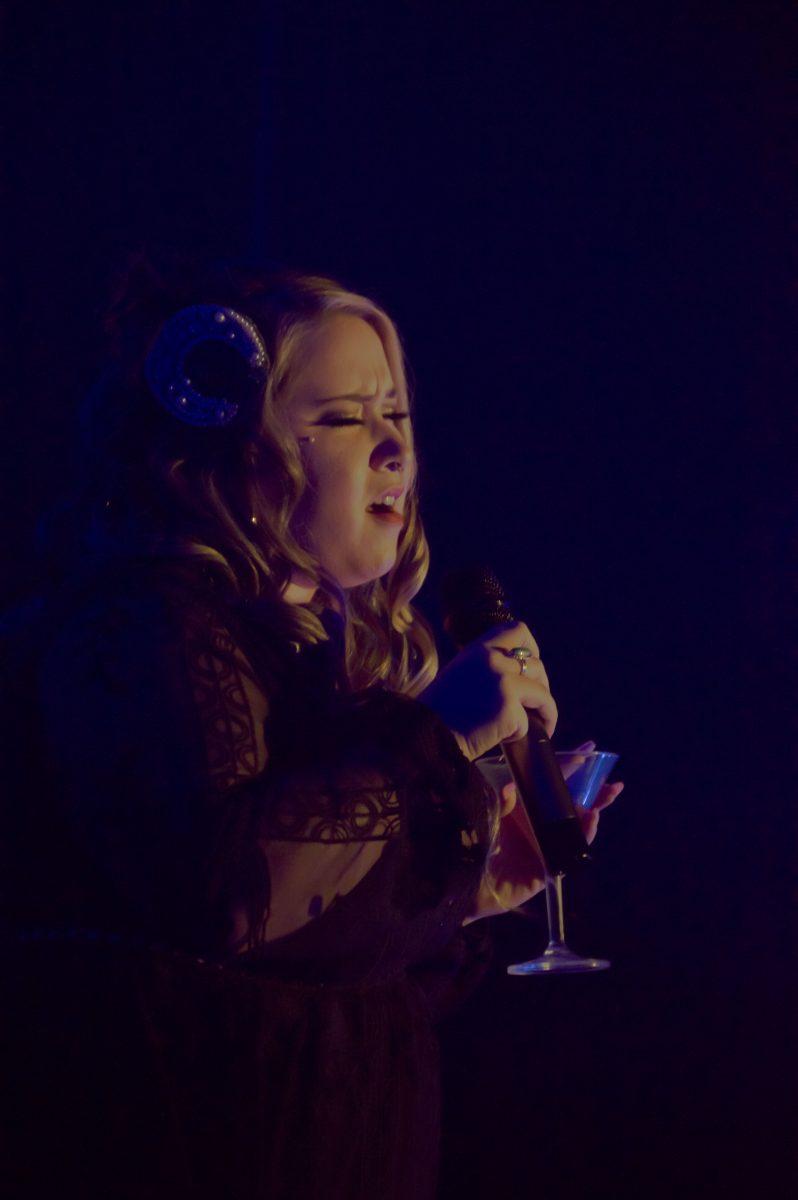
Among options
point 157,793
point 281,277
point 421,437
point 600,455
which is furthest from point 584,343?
point 157,793

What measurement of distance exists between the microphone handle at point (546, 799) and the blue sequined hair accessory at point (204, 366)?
1.79ft

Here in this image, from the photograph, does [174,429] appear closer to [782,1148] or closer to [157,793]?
[157,793]

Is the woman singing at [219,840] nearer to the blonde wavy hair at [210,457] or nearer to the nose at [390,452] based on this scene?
the blonde wavy hair at [210,457]

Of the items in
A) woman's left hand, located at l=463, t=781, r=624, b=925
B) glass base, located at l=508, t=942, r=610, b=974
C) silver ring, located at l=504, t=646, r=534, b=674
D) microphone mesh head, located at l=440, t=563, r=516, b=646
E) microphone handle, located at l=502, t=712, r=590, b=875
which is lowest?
glass base, located at l=508, t=942, r=610, b=974

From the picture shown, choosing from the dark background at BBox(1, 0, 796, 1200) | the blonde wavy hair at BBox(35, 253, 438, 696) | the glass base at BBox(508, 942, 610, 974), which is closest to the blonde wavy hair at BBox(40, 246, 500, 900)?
the blonde wavy hair at BBox(35, 253, 438, 696)

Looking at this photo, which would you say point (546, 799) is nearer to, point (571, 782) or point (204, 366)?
point (571, 782)

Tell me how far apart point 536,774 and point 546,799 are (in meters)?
0.03

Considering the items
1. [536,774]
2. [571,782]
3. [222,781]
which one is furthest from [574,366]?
[222,781]

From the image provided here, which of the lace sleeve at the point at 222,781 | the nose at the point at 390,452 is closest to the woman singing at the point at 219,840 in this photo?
the lace sleeve at the point at 222,781

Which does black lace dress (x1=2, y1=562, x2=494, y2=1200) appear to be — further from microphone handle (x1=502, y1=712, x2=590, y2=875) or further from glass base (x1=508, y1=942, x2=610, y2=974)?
glass base (x1=508, y1=942, x2=610, y2=974)

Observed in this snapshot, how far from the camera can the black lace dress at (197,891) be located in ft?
3.44

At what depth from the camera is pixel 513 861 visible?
162cm

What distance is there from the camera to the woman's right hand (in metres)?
1.23

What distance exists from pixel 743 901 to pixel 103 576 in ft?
5.14
